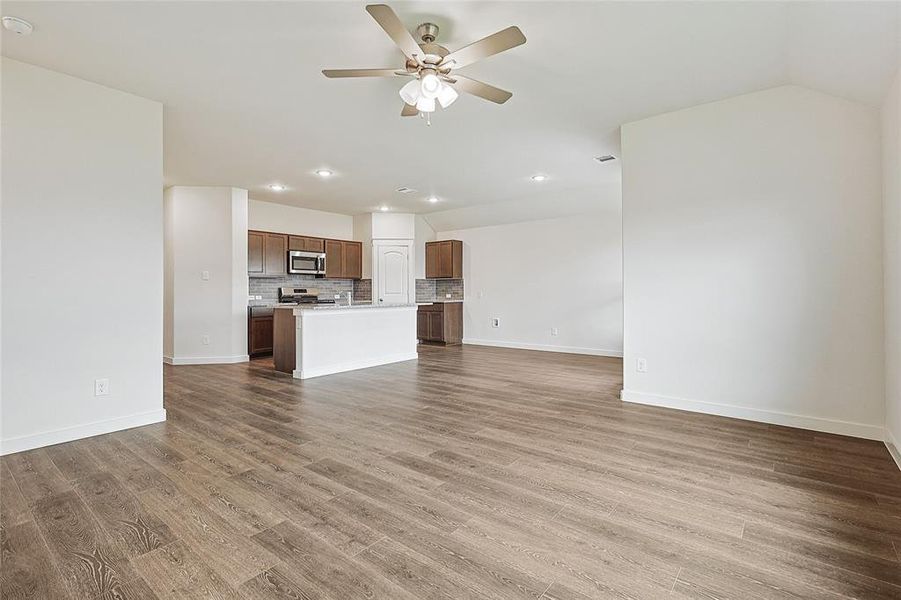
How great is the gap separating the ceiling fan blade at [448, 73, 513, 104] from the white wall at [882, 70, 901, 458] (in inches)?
91.6

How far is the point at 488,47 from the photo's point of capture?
2.35 metres

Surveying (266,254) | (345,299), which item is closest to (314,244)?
(266,254)

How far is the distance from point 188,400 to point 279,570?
10.7 feet

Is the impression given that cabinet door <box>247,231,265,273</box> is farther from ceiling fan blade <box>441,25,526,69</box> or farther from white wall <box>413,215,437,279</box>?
ceiling fan blade <box>441,25,526,69</box>

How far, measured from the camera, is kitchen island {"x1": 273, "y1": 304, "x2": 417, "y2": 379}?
532 centimetres

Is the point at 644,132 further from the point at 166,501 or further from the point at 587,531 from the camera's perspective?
the point at 166,501

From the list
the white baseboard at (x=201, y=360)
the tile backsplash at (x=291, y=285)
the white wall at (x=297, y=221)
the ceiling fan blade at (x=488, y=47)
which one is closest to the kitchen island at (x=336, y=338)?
the white baseboard at (x=201, y=360)

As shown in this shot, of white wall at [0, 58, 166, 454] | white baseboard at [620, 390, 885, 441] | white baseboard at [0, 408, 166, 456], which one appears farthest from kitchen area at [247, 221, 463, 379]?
white baseboard at [620, 390, 885, 441]

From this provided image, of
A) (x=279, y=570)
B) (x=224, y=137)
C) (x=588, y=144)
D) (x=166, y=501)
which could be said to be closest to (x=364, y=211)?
(x=224, y=137)

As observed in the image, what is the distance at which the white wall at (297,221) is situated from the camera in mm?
7527

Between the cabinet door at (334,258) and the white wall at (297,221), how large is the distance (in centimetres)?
32

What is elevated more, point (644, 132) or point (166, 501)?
point (644, 132)

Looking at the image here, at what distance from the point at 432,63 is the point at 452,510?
2549 mm

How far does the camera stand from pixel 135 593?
1.51m
